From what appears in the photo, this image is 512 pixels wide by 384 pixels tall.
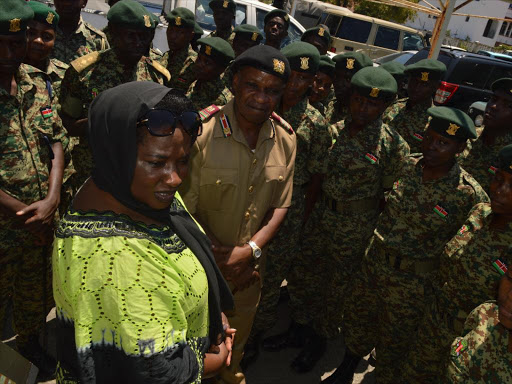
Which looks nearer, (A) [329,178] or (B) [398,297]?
(B) [398,297]

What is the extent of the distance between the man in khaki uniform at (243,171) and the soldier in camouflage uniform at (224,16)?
414cm

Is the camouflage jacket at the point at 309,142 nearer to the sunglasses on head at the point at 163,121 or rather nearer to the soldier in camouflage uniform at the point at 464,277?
the soldier in camouflage uniform at the point at 464,277

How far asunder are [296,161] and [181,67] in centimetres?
275

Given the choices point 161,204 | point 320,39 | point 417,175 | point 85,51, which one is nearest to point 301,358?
point 417,175

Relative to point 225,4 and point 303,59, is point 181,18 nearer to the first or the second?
point 225,4

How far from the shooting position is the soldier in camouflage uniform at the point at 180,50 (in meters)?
5.09

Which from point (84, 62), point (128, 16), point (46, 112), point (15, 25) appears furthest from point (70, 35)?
point (15, 25)

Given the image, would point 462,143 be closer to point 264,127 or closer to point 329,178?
point 329,178

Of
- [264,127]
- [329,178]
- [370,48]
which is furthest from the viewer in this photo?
[370,48]

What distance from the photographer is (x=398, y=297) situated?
9.11 feet

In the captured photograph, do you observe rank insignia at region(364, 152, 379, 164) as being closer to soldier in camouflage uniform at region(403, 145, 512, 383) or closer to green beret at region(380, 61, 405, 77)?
soldier in camouflage uniform at region(403, 145, 512, 383)

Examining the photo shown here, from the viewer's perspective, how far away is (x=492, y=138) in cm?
395

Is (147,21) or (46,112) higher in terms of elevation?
(147,21)

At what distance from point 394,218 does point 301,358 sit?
1.37m
